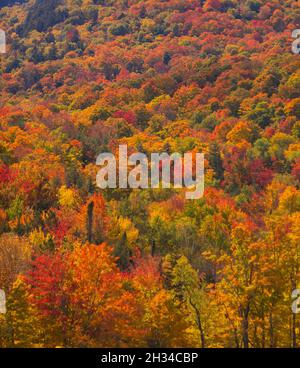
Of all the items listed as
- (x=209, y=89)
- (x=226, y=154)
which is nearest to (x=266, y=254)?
(x=226, y=154)

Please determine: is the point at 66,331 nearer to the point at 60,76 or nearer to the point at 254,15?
the point at 60,76

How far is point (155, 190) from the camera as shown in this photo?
67875 millimetres

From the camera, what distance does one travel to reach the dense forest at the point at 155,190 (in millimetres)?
28922

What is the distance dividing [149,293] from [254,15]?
A: 6698 inches

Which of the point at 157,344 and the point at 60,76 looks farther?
the point at 60,76

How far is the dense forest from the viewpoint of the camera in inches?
1139

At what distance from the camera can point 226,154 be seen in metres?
83.9

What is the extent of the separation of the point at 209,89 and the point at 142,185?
180ft

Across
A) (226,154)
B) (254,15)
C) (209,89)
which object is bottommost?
(226,154)

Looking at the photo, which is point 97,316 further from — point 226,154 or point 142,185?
point 226,154
